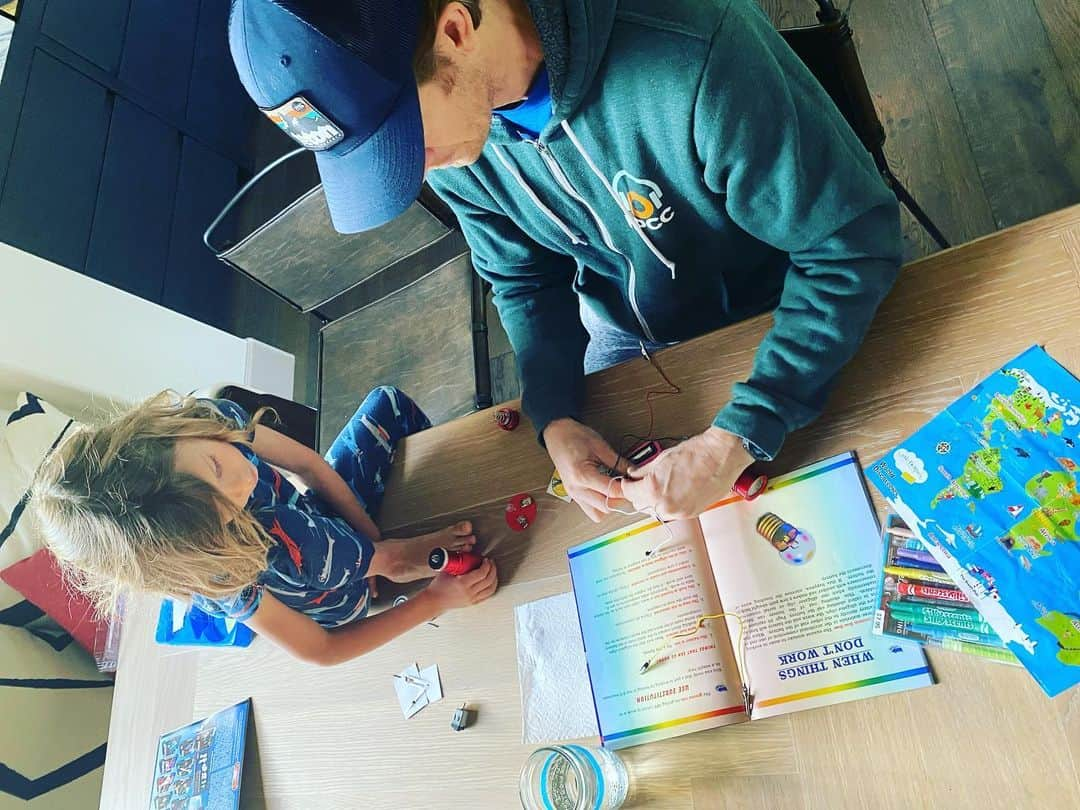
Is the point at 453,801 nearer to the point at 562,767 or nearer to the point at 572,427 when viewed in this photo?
the point at 562,767

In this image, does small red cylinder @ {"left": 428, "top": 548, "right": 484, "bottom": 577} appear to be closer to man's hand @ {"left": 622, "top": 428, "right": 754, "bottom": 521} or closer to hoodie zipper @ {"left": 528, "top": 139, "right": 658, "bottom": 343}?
man's hand @ {"left": 622, "top": 428, "right": 754, "bottom": 521}

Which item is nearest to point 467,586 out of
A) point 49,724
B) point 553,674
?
point 553,674

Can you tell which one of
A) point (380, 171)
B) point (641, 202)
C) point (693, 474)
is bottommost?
point (693, 474)

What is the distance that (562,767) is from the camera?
781mm

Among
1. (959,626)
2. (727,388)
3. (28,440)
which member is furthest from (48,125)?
(959,626)

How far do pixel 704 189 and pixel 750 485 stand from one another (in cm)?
32

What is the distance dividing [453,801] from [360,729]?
0.59 ft

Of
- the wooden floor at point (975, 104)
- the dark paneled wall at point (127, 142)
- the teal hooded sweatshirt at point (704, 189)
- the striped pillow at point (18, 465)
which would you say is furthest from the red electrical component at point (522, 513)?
the dark paneled wall at point (127, 142)

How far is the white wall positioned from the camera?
1860 mm

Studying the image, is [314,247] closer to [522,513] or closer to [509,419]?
[509,419]

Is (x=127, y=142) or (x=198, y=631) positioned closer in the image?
(x=198, y=631)

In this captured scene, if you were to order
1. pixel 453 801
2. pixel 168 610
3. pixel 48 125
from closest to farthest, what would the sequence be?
pixel 453 801 → pixel 168 610 → pixel 48 125

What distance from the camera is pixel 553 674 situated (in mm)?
872

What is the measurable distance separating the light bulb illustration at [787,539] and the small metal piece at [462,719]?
1.40 ft
